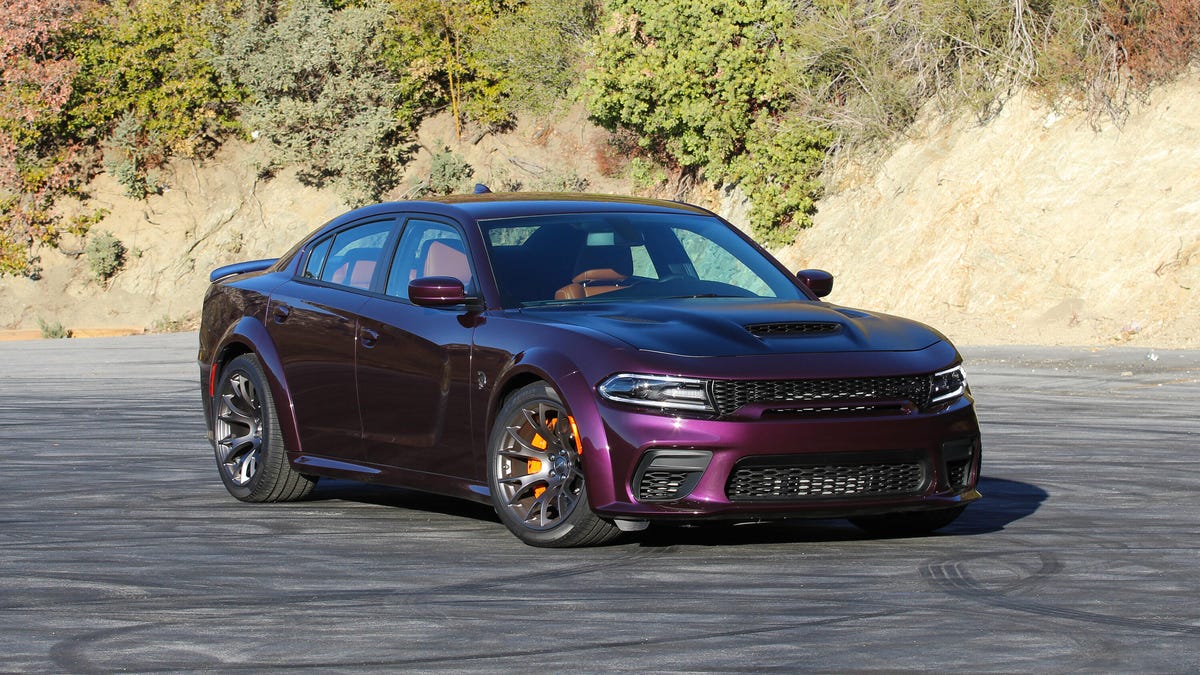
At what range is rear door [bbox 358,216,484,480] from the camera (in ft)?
27.3

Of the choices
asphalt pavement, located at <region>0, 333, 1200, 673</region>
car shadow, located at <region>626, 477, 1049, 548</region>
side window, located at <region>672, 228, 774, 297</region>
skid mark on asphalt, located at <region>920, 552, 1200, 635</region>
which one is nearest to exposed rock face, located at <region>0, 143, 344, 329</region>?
asphalt pavement, located at <region>0, 333, 1200, 673</region>

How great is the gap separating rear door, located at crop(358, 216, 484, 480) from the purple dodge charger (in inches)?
0.4

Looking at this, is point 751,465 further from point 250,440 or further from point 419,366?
point 250,440

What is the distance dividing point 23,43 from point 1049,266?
83.8 ft

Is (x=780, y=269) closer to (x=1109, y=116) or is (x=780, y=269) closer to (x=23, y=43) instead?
(x=1109, y=116)

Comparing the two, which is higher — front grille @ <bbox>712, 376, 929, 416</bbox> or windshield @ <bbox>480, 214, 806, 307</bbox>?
windshield @ <bbox>480, 214, 806, 307</bbox>

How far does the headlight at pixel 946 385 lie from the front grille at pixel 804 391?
0.62ft

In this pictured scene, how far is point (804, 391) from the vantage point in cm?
738

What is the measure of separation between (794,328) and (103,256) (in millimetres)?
35391

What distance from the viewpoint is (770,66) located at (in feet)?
97.0

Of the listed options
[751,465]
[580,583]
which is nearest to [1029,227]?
[751,465]

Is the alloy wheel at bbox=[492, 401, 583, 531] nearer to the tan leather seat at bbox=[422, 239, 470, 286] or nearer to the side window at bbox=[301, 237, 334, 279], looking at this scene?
the tan leather seat at bbox=[422, 239, 470, 286]

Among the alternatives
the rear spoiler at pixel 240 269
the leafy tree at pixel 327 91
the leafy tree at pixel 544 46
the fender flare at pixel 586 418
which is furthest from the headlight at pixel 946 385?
the leafy tree at pixel 327 91

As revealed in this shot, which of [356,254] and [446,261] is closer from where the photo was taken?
[446,261]
